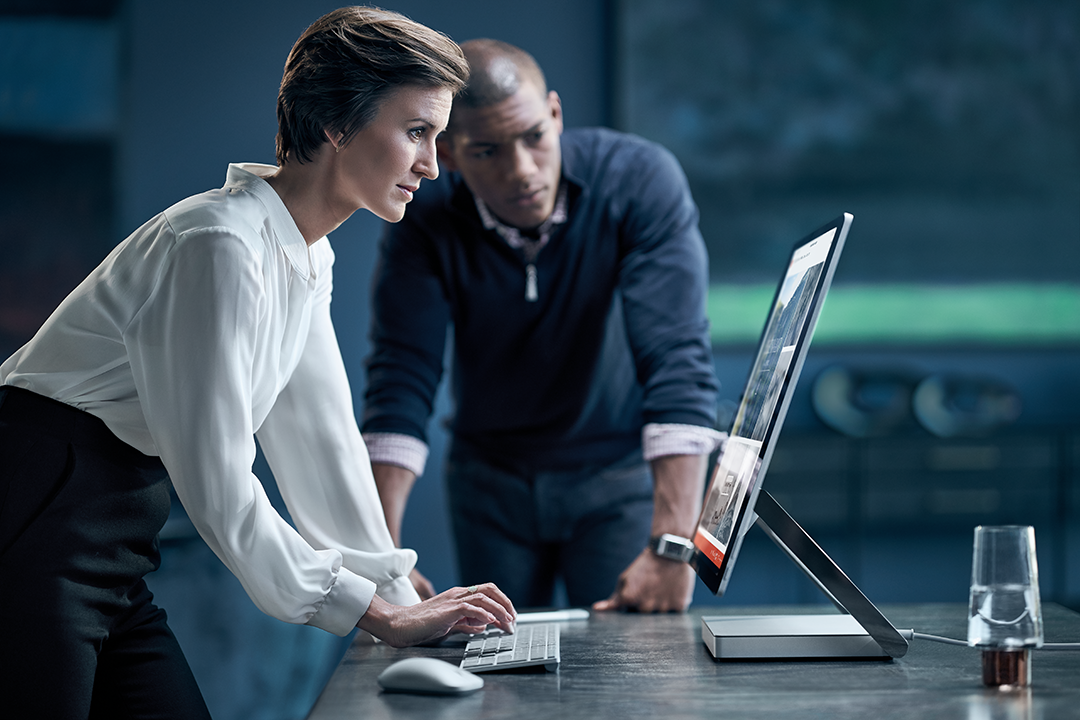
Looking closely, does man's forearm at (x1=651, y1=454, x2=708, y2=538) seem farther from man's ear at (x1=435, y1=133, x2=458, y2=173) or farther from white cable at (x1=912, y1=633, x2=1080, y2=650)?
man's ear at (x1=435, y1=133, x2=458, y2=173)

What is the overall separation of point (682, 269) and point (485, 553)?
67 centimetres

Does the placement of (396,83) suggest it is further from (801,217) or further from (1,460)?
(801,217)

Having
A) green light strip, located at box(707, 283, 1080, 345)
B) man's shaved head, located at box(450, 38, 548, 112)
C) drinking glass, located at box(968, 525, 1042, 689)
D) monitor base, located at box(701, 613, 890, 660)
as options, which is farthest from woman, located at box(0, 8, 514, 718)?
green light strip, located at box(707, 283, 1080, 345)

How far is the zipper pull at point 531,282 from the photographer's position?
6.21ft

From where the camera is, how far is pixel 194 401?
101 cm

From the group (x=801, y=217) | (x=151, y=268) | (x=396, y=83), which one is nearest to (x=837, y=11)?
(x=801, y=217)

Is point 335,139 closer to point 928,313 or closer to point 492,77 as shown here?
point 492,77

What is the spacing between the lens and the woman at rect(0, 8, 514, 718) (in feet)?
3.33

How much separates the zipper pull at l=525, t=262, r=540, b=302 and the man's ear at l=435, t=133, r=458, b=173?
0.77ft

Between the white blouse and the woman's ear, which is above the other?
the woman's ear

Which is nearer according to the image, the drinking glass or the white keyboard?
the drinking glass

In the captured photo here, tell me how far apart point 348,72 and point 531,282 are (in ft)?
2.61

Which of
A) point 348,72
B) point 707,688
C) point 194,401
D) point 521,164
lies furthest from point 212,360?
point 521,164

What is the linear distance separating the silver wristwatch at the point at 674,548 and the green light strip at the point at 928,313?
2159 mm
